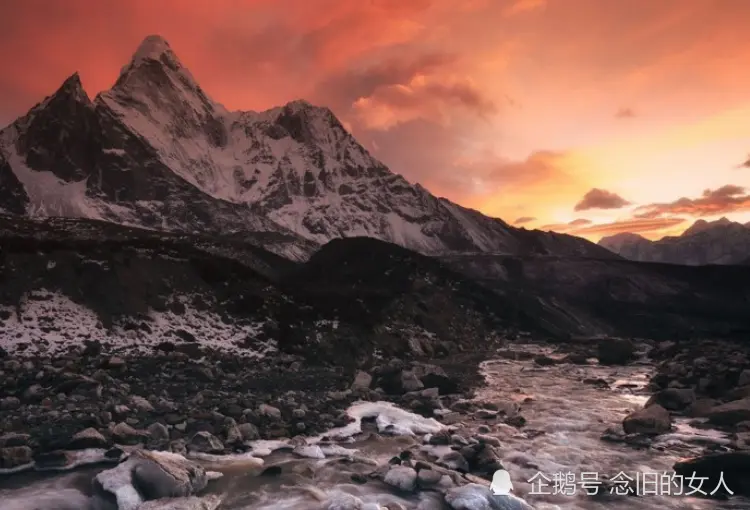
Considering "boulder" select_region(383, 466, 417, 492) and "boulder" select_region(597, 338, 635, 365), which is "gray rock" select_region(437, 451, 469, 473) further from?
"boulder" select_region(597, 338, 635, 365)

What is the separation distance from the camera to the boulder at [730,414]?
1945 centimetres

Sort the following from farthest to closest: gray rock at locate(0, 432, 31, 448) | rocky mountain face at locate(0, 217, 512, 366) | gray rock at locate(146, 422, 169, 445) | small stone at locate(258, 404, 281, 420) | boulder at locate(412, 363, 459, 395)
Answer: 1. rocky mountain face at locate(0, 217, 512, 366)
2. boulder at locate(412, 363, 459, 395)
3. small stone at locate(258, 404, 281, 420)
4. gray rock at locate(146, 422, 169, 445)
5. gray rock at locate(0, 432, 31, 448)

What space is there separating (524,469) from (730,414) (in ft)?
37.8

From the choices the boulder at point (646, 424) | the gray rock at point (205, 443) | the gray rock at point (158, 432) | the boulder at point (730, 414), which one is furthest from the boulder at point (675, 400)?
the gray rock at point (158, 432)

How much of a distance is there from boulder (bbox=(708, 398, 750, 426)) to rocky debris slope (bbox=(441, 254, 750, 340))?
145 ft

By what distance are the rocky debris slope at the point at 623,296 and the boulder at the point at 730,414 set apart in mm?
44302

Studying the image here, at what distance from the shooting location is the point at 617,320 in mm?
83625

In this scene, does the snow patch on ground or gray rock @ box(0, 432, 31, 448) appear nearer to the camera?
gray rock @ box(0, 432, 31, 448)

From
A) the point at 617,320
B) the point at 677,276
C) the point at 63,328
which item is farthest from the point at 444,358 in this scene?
the point at 677,276

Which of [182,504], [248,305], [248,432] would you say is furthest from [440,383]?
[182,504]

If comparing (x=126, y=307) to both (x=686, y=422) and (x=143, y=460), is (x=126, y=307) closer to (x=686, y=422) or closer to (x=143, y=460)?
(x=143, y=460)

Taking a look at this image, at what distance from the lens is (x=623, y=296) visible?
9712 centimetres

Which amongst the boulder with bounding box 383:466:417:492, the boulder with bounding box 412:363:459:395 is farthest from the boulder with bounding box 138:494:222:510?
the boulder with bounding box 412:363:459:395

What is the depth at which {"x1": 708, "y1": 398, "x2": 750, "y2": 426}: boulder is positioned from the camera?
63.8ft
